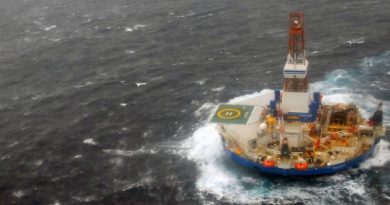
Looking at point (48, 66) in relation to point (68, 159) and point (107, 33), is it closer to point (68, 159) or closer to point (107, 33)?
point (107, 33)

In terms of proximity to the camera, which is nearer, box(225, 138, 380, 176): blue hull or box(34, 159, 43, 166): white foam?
box(225, 138, 380, 176): blue hull

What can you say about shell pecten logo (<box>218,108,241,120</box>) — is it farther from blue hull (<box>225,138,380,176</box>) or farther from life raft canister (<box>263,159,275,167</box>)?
life raft canister (<box>263,159,275,167</box>)

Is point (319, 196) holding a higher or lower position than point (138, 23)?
lower

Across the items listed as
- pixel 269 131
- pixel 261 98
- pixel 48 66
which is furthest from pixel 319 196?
pixel 48 66

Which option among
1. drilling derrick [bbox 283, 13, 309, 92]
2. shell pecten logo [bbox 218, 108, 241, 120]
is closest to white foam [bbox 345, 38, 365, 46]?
drilling derrick [bbox 283, 13, 309, 92]

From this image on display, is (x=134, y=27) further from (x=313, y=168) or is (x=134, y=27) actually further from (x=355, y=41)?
(x=313, y=168)

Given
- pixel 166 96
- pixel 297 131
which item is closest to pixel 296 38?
pixel 297 131

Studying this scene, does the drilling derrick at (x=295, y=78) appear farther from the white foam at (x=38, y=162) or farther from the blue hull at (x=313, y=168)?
the white foam at (x=38, y=162)
